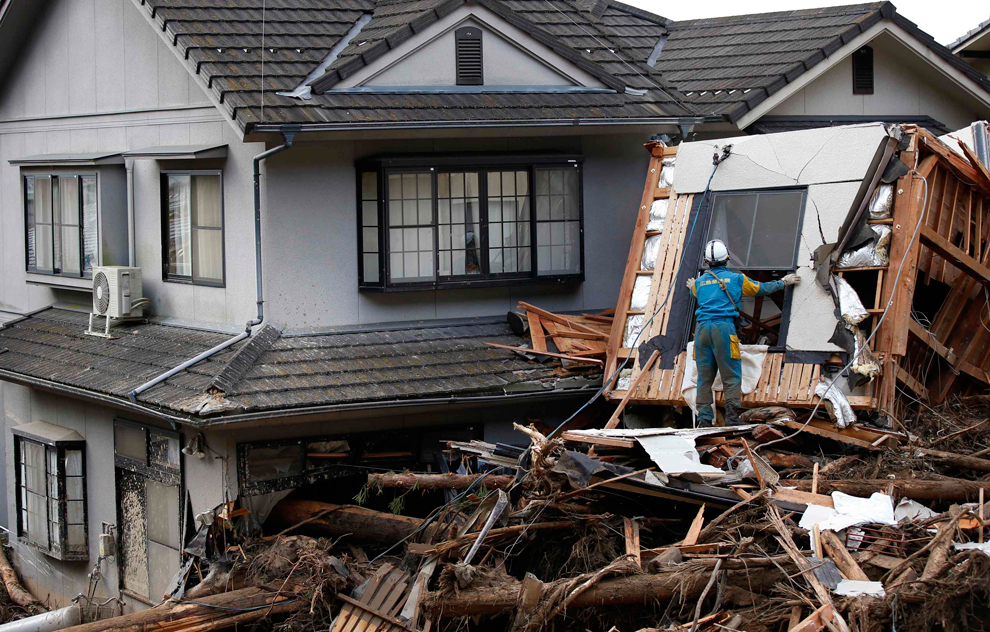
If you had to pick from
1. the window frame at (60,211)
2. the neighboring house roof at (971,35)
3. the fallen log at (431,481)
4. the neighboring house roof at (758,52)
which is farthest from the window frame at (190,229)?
the neighboring house roof at (971,35)

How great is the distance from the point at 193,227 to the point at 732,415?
6706 millimetres

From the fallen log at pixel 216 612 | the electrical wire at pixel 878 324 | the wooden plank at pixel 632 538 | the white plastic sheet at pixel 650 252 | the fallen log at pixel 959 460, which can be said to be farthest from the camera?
the white plastic sheet at pixel 650 252

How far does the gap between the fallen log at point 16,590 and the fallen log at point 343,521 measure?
4884 mm

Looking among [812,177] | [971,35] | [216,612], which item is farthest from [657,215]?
[971,35]

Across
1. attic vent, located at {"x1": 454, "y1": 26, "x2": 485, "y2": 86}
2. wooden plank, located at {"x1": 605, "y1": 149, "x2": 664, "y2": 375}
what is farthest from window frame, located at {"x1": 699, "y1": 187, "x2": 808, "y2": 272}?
attic vent, located at {"x1": 454, "y1": 26, "x2": 485, "y2": 86}

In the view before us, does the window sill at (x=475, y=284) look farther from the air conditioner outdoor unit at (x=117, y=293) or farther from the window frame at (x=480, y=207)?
the air conditioner outdoor unit at (x=117, y=293)

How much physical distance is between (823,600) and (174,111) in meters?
9.46

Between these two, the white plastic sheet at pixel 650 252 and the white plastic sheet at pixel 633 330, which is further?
the white plastic sheet at pixel 650 252

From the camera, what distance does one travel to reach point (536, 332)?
13.5 meters

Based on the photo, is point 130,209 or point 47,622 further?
point 130,209

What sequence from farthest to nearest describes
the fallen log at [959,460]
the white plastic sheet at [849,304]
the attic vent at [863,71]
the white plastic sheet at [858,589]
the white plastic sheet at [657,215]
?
the attic vent at [863,71] < the white plastic sheet at [657,215] < the white plastic sheet at [849,304] < the fallen log at [959,460] < the white plastic sheet at [858,589]

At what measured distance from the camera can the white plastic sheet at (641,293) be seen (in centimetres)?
1261

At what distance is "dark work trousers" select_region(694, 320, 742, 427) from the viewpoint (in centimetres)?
1111

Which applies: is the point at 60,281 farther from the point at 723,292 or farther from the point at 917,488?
the point at 917,488
